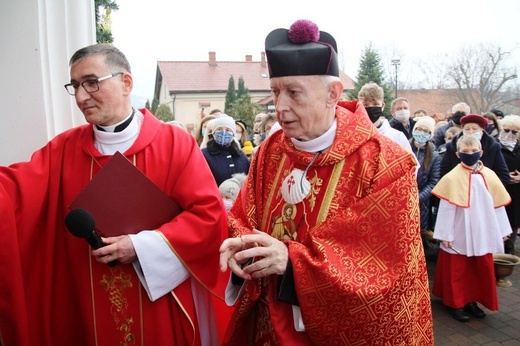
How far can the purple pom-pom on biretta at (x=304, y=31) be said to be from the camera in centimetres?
196

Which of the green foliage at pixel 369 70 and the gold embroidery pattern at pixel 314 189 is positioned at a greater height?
the green foliage at pixel 369 70

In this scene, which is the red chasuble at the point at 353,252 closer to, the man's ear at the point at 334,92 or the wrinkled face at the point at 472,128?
the man's ear at the point at 334,92

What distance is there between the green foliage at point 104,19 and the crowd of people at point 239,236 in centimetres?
136

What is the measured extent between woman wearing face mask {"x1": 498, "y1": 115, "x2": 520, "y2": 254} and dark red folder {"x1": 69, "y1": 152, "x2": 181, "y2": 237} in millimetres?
5909

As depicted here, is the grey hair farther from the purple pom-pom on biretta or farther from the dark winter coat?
the dark winter coat

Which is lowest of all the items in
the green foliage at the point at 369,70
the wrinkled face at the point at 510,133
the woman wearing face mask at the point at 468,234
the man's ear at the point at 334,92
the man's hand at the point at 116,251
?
the woman wearing face mask at the point at 468,234

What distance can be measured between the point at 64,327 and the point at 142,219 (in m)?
0.78

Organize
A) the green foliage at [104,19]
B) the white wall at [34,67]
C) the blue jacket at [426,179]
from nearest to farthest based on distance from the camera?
the white wall at [34,67]
the green foliage at [104,19]
the blue jacket at [426,179]

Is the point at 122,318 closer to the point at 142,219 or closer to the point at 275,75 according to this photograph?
the point at 142,219

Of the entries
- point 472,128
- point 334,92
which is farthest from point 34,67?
point 472,128

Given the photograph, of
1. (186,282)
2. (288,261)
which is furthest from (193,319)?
Answer: (288,261)

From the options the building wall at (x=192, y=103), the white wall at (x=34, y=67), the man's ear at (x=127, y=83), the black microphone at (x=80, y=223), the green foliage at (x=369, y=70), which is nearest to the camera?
the black microphone at (x=80, y=223)

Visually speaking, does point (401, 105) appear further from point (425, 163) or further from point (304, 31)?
point (304, 31)

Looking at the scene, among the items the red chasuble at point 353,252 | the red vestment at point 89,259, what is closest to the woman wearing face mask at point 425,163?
the red chasuble at point 353,252
